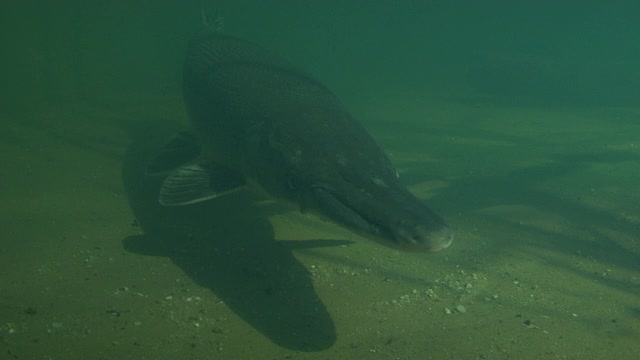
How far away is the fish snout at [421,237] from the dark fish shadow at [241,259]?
100cm

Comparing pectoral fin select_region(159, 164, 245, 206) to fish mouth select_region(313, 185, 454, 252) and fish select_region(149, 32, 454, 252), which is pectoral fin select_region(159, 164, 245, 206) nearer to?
fish select_region(149, 32, 454, 252)

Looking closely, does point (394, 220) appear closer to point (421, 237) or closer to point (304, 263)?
point (421, 237)

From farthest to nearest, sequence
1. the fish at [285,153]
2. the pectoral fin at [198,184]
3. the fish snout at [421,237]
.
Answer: the pectoral fin at [198,184] < the fish at [285,153] < the fish snout at [421,237]

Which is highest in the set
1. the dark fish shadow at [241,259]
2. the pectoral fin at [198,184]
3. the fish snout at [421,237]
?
the fish snout at [421,237]

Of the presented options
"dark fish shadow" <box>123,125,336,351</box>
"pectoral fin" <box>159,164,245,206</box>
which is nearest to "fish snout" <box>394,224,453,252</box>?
"dark fish shadow" <box>123,125,336,351</box>

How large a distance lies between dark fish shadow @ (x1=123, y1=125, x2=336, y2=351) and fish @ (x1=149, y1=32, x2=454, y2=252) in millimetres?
581

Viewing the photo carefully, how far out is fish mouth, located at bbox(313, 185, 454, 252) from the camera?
2705 millimetres

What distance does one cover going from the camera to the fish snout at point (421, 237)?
2.69 metres

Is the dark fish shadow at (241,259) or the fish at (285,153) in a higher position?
the fish at (285,153)

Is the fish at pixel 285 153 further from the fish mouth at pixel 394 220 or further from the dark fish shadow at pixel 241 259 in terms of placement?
the dark fish shadow at pixel 241 259

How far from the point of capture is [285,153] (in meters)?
3.89

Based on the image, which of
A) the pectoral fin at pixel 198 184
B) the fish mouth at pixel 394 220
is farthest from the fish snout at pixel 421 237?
the pectoral fin at pixel 198 184

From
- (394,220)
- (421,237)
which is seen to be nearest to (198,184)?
(394,220)

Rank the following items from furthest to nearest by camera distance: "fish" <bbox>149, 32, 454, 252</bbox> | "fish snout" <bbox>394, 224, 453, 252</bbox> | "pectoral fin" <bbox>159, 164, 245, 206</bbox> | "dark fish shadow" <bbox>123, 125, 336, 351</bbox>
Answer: "pectoral fin" <bbox>159, 164, 245, 206</bbox> → "dark fish shadow" <bbox>123, 125, 336, 351</bbox> → "fish" <bbox>149, 32, 454, 252</bbox> → "fish snout" <bbox>394, 224, 453, 252</bbox>
